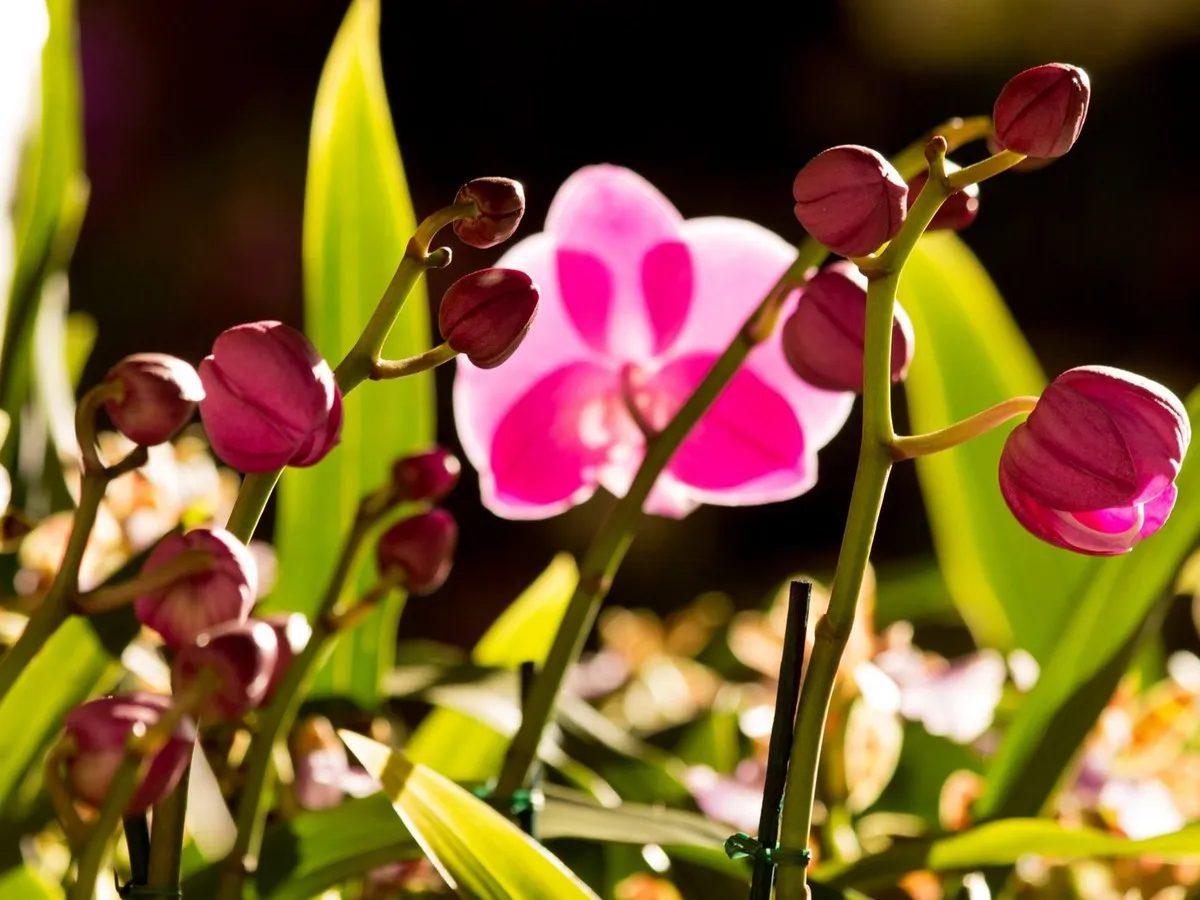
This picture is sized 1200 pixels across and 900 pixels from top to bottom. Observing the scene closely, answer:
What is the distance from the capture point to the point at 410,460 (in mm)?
240

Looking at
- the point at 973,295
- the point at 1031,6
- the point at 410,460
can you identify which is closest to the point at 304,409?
the point at 410,460

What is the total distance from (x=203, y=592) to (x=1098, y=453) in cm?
12

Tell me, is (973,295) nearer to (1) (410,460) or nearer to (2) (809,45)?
(1) (410,460)

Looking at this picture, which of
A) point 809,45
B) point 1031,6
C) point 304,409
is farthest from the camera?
point 809,45

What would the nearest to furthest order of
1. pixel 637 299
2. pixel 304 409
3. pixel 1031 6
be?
1. pixel 304 409
2. pixel 637 299
3. pixel 1031 6

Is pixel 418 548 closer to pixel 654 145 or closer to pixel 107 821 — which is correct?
pixel 107 821

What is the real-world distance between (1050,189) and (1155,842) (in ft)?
4.91

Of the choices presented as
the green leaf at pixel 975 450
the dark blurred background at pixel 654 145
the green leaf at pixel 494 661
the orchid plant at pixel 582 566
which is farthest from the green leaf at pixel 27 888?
the dark blurred background at pixel 654 145

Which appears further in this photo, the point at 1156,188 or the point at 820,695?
the point at 1156,188

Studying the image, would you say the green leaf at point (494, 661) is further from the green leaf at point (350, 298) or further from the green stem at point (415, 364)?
the green stem at point (415, 364)

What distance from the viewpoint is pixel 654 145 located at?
176cm

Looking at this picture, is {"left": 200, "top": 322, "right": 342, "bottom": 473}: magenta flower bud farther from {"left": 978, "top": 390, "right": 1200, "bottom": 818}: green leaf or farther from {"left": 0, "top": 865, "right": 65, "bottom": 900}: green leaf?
{"left": 978, "top": 390, "right": 1200, "bottom": 818}: green leaf

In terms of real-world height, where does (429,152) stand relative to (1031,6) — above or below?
below

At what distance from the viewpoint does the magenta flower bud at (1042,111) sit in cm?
19
